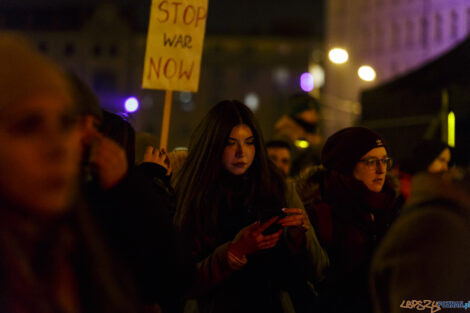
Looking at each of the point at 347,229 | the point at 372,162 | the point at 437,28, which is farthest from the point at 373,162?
the point at 437,28

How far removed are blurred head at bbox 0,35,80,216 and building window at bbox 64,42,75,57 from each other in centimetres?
6784

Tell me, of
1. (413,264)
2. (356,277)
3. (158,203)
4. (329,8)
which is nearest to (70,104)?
(158,203)

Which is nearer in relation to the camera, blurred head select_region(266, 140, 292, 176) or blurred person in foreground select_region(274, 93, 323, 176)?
blurred head select_region(266, 140, 292, 176)

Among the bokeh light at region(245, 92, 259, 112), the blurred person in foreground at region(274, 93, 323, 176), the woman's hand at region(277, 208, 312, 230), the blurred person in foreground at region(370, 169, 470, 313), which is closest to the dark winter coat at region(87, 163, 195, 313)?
the blurred person in foreground at region(370, 169, 470, 313)

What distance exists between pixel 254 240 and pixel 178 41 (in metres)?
2.29

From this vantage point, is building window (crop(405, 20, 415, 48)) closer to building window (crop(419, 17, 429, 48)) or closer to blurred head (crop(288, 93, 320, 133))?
building window (crop(419, 17, 429, 48))

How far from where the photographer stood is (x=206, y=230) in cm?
342

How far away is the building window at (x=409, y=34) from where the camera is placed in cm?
5762

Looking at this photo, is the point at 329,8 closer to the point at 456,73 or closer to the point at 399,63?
the point at 399,63

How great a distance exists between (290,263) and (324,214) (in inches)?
18.2

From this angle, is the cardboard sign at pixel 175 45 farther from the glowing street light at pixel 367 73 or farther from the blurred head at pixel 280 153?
the glowing street light at pixel 367 73

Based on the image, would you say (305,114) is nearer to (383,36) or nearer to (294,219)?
(294,219)

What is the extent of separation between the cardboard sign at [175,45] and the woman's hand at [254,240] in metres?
2.04

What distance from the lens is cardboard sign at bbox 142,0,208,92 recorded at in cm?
488
